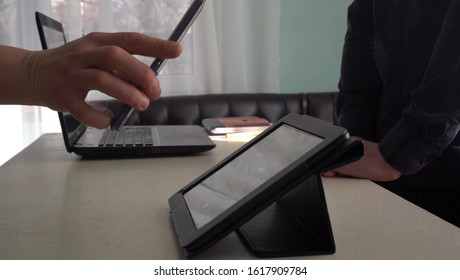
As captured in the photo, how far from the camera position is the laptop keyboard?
1.02 m

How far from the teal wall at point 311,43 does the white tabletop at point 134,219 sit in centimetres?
191

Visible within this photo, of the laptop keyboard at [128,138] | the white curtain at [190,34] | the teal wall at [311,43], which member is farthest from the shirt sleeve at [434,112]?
the teal wall at [311,43]

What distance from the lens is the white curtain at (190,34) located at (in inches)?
91.0

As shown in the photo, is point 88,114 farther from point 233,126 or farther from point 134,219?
point 233,126

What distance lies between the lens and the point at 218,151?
1.10 meters

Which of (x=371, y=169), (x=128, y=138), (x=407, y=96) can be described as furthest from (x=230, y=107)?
(x=371, y=169)

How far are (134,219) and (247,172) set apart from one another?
0.16m

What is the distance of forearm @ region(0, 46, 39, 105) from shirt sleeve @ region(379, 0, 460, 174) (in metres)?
0.56

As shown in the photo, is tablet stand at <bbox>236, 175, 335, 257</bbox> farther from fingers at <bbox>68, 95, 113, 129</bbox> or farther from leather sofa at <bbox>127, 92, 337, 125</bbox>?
leather sofa at <bbox>127, 92, 337, 125</bbox>

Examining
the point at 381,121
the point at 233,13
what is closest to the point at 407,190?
the point at 381,121

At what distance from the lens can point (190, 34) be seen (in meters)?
2.48

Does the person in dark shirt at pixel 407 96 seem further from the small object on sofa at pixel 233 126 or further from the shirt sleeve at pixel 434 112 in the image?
the small object on sofa at pixel 233 126

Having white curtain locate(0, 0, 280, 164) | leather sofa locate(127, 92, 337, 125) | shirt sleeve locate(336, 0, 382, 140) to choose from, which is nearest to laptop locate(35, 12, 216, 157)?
shirt sleeve locate(336, 0, 382, 140)
